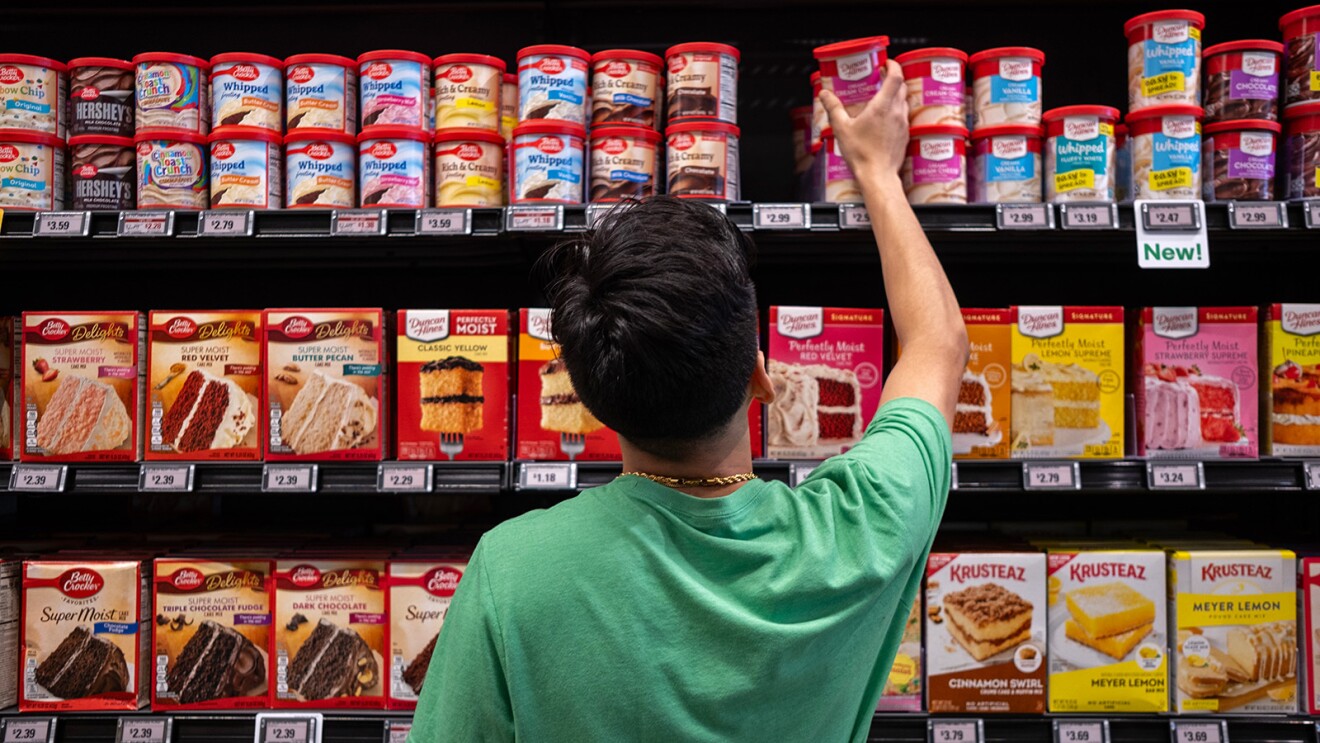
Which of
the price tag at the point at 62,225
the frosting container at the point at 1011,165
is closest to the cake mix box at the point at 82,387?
the price tag at the point at 62,225

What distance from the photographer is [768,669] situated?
98 centimetres

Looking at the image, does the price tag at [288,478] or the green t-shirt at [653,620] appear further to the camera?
the price tag at [288,478]

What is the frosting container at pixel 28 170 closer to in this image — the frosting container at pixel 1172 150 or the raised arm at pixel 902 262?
the raised arm at pixel 902 262

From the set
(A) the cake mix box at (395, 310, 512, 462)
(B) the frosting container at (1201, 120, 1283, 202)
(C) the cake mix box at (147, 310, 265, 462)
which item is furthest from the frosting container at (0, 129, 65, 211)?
(B) the frosting container at (1201, 120, 1283, 202)

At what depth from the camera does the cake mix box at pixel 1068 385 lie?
2057 mm

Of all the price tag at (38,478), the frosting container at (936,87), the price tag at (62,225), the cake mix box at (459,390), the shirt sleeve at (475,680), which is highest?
the frosting container at (936,87)

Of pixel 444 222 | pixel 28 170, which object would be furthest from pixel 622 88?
pixel 28 170

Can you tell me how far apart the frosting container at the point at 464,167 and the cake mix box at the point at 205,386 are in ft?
1.72

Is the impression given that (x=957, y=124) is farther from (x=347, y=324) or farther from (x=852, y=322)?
(x=347, y=324)

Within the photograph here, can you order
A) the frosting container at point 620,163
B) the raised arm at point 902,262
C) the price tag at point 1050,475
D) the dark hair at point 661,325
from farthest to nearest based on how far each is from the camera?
the frosting container at point 620,163
the price tag at point 1050,475
the raised arm at point 902,262
the dark hair at point 661,325

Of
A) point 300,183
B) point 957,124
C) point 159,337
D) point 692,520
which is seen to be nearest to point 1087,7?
point 957,124

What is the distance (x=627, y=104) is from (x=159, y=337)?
1200 mm

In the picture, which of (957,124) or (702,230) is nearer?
(702,230)

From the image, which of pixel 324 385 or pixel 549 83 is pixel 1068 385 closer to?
pixel 549 83
